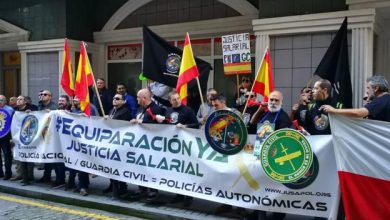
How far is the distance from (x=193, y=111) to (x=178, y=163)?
109 cm

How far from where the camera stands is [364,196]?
480cm

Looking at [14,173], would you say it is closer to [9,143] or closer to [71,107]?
[9,143]

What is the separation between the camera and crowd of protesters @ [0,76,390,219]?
505 cm

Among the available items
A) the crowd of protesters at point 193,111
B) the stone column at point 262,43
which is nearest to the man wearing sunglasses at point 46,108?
the crowd of protesters at point 193,111

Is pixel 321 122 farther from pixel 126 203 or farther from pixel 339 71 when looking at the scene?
pixel 126 203

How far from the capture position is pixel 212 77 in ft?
35.3

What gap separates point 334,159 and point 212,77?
5.97m

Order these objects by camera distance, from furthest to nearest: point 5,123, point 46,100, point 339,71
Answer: point 46,100, point 5,123, point 339,71

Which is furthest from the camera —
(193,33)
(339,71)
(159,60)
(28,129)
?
(193,33)

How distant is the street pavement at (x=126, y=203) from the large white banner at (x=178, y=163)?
0.32 m

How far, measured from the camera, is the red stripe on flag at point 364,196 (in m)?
4.70

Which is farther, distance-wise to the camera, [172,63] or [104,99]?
[104,99]

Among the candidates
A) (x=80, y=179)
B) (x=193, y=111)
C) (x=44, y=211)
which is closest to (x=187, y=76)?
(x=193, y=111)

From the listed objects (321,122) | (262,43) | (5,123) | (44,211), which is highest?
(262,43)
